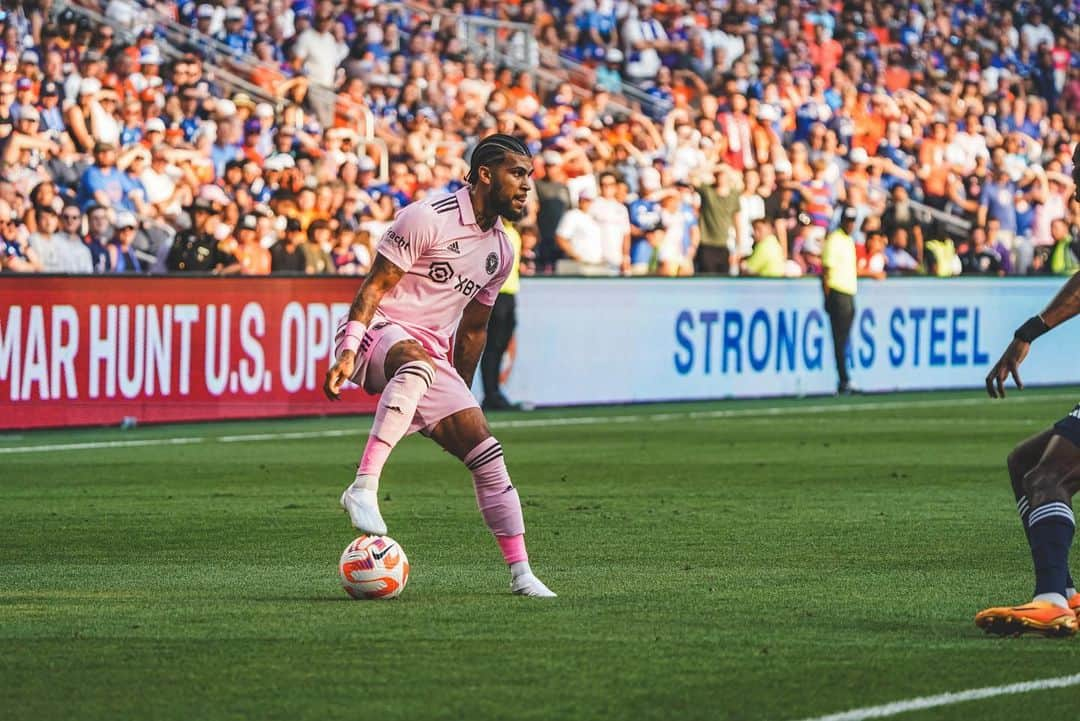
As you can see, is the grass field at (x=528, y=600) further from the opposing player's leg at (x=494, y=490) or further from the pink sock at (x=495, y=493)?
Result: the pink sock at (x=495, y=493)

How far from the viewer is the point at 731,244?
2850 cm

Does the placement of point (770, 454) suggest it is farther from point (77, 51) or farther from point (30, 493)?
point (77, 51)

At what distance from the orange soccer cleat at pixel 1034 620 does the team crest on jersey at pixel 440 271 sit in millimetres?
2912

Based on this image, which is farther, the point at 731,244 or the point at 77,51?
the point at 731,244

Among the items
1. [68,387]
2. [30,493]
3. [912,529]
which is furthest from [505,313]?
[912,529]

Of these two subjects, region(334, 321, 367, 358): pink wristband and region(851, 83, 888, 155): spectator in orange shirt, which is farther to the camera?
region(851, 83, 888, 155): spectator in orange shirt

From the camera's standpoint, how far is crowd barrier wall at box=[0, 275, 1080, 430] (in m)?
19.6

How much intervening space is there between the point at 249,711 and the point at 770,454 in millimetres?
12243

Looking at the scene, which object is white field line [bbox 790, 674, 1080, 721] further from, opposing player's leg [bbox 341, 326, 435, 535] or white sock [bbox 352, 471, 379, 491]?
white sock [bbox 352, 471, 379, 491]

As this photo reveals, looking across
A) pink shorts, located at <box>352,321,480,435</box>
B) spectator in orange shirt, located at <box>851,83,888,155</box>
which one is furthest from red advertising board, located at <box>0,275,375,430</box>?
spectator in orange shirt, located at <box>851,83,888,155</box>

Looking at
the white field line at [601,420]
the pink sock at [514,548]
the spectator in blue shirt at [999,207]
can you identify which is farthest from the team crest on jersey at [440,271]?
the spectator in blue shirt at [999,207]

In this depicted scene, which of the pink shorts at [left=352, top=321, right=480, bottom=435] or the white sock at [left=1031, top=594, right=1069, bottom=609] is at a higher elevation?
the pink shorts at [left=352, top=321, right=480, bottom=435]

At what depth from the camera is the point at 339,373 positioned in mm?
9312

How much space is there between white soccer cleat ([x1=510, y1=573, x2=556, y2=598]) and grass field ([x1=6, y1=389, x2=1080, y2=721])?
0.10 meters
